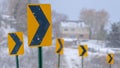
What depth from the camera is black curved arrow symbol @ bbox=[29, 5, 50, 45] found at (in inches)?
166

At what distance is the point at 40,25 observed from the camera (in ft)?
13.9

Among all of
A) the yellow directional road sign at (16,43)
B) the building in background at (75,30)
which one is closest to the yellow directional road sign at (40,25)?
the yellow directional road sign at (16,43)

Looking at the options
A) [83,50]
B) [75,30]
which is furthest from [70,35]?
[83,50]

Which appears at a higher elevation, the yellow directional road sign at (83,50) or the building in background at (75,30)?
the yellow directional road sign at (83,50)

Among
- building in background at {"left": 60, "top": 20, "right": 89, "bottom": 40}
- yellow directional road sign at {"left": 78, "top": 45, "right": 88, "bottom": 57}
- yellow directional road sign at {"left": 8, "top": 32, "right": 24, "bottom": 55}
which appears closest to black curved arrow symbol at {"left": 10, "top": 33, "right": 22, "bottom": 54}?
yellow directional road sign at {"left": 8, "top": 32, "right": 24, "bottom": 55}

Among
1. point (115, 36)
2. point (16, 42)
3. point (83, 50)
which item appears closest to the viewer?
point (16, 42)

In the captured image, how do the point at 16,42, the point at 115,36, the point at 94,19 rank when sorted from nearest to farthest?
the point at 16,42, the point at 115,36, the point at 94,19

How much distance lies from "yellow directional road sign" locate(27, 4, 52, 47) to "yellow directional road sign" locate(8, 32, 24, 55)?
10.3ft

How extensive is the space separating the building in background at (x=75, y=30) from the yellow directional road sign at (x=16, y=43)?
44412 mm

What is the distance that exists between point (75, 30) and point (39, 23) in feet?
175

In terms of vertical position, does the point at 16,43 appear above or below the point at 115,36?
above

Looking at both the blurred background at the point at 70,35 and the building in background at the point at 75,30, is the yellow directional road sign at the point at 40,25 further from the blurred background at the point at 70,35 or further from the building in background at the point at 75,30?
the building in background at the point at 75,30

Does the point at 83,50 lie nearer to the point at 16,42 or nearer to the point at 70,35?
the point at 16,42

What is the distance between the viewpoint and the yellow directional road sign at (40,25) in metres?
4.20
